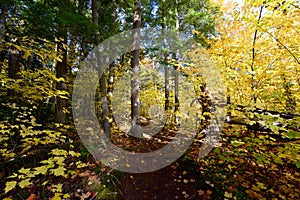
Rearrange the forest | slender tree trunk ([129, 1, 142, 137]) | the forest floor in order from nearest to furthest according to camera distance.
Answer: the forest → the forest floor → slender tree trunk ([129, 1, 142, 137])

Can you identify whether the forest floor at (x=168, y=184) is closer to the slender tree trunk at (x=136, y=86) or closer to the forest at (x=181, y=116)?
the forest at (x=181, y=116)

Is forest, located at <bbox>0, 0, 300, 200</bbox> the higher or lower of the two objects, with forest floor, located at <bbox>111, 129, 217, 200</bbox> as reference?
→ higher

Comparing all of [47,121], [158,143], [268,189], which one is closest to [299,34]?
[268,189]

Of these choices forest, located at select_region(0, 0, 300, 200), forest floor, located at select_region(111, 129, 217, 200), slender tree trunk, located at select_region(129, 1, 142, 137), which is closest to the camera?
forest, located at select_region(0, 0, 300, 200)

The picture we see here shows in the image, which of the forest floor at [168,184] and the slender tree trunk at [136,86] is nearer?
the forest floor at [168,184]

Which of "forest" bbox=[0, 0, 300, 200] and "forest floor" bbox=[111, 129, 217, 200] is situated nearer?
"forest" bbox=[0, 0, 300, 200]

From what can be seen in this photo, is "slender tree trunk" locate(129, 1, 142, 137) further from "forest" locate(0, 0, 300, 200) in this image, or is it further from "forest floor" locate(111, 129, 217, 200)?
"forest floor" locate(111, 129, 217, 200)

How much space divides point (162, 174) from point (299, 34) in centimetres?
434

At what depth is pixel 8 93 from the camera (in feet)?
15.1

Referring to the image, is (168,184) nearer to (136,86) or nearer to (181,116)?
(181,116)

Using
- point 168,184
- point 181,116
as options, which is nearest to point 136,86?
point 181,116

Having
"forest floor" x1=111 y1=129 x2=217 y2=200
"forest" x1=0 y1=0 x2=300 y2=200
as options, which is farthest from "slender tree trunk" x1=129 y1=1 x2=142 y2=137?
"forest floor" x1=111 y1=129 x2=217 y2=200

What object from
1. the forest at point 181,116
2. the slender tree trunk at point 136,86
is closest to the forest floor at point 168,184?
the forest at point 181,116

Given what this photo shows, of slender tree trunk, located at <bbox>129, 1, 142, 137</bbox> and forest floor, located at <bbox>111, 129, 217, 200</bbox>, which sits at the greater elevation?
slender tree trunk, located at <bbox>129, 1, 142, 137</bbox>
